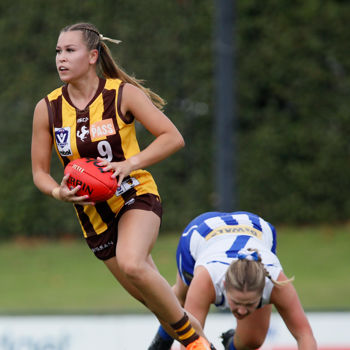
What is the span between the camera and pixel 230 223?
502 centimetres

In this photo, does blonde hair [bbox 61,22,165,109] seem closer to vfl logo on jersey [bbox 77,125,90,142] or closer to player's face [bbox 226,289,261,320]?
vfl logo on jersey [bbox 77,125,90,142]

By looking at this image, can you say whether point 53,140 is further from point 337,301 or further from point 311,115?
point 311,115

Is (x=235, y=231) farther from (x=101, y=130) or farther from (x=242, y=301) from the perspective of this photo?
(x=101, y=130)

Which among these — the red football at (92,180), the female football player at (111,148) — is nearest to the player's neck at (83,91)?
the female football player at (111,148)

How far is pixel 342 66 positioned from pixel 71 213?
13.9 ft

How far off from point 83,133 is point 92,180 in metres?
0.33

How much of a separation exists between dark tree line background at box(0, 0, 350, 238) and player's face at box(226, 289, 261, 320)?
6.08 m

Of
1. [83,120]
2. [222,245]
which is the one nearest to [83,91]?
[83,120]

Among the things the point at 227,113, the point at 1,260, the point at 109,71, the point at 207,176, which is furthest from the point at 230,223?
the point at 1,260

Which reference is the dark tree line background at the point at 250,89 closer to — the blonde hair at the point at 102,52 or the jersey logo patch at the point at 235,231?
the jersey logo patch at the point at 235,231

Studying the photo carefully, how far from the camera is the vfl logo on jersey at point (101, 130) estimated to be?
425 centimetres

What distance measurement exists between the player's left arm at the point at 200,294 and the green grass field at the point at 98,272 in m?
3.75

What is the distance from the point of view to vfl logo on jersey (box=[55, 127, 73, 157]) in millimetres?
4312

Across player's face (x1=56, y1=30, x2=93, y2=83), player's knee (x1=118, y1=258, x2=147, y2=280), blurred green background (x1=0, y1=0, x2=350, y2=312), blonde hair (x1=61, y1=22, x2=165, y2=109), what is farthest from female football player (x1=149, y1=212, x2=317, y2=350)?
blurred green background (x1=0, y1=0, x2=350, y2=312)
